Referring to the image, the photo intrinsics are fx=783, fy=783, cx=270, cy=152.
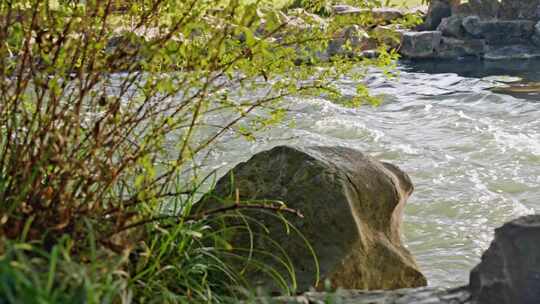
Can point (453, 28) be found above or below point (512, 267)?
below

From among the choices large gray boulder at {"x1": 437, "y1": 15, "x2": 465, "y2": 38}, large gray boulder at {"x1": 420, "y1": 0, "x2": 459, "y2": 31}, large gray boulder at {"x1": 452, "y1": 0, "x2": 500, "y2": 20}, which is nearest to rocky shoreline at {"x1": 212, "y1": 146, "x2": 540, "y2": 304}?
large gray boulder at {"x1": 437, "y1": 15, "x2": 465, "y2": 38}

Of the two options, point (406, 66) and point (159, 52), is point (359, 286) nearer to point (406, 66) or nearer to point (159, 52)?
point (159, 52)

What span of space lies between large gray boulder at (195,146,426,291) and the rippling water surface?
34cm

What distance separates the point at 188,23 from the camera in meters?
2.70

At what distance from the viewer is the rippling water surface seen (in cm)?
607

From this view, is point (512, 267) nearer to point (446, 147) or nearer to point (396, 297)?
point (396, 297)

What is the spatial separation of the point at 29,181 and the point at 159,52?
59 cm

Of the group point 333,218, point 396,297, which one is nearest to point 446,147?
point 333,218

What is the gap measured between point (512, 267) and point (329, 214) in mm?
1207

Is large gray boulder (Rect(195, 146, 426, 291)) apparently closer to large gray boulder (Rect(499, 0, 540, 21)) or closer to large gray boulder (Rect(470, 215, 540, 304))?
large gray boulder (Rect(470, 215, 540, 304))

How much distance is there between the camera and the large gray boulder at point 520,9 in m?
19.5

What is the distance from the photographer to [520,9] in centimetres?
1964

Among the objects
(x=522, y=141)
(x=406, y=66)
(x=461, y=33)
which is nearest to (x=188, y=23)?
(x=522, y=141)

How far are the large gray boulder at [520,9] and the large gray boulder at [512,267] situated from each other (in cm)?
1762
